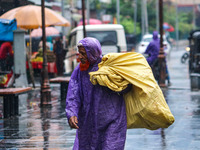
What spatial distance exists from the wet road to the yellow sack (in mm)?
2313

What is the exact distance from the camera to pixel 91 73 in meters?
4.98

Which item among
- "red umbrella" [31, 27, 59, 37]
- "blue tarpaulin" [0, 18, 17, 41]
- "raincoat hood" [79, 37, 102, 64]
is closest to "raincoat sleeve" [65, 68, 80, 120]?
"raincoat hood" [79, 37, 102, 64]

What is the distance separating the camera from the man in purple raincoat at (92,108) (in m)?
5.00

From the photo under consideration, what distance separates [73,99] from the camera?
5.08 meters

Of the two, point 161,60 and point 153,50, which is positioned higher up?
point 153,50

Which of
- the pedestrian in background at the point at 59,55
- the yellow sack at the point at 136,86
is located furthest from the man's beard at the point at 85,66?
the pedestrian in background at the point at 59,55

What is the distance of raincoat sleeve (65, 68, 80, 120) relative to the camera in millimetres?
4991

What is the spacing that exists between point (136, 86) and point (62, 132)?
405 centimetres

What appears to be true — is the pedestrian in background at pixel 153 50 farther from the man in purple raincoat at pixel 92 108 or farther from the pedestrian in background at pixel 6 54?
the man in purple raincoat at pixel 92 108

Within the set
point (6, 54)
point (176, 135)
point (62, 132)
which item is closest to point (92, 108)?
point (176, 135)

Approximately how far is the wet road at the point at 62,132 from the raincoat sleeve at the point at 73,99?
7.90ft

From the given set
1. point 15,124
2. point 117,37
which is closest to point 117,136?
point 15,124

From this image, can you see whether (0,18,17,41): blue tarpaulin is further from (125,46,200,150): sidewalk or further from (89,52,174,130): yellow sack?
(89,52,174,130): yellow sack

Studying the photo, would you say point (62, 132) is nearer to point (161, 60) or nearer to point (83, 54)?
point (83, 54)
